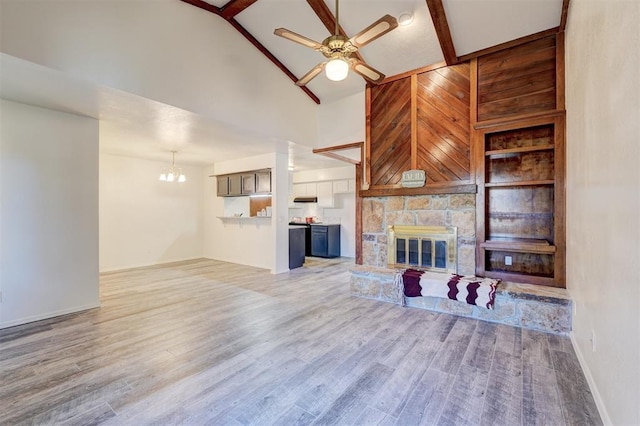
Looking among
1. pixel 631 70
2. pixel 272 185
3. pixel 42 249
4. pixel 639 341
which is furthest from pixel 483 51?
pixel 42 249

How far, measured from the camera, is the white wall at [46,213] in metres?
3.13

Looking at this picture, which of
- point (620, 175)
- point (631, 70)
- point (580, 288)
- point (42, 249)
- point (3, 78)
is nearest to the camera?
point (631, 70)

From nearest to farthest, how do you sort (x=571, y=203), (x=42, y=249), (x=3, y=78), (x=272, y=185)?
1. (x=3, y=78)
2. (x=571, y=203)
3. (x=42, y=249)
4. (x=272, y=185)

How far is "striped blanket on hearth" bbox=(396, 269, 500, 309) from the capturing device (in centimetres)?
320

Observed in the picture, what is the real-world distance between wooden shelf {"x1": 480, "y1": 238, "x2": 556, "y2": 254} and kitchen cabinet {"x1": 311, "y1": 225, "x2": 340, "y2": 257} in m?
4.51

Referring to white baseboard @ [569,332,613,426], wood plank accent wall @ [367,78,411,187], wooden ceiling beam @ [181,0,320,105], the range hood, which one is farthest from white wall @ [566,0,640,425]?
the range hood

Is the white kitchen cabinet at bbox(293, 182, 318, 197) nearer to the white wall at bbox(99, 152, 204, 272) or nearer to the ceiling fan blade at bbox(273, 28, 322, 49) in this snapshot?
the white wall at bbox(99, 152, 204, 272)

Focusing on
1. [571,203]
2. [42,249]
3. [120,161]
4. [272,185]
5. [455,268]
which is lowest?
[455,268]

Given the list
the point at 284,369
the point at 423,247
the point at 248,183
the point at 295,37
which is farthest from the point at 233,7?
the point at 284,369

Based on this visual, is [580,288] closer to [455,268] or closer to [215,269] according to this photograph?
[455,268]

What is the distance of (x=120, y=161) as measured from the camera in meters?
6.18

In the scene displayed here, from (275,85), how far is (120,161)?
13.5ft

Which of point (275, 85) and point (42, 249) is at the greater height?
point (275, 85)

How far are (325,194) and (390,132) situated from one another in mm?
3960
